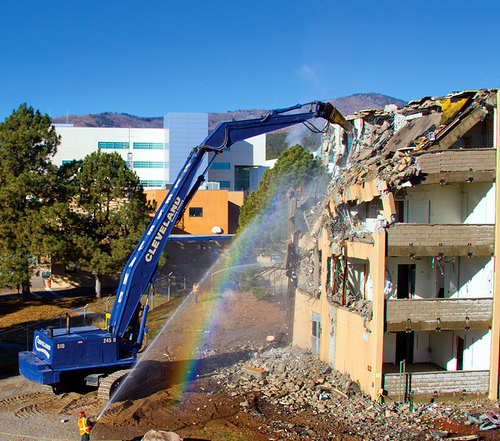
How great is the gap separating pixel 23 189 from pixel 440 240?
26.7 meters

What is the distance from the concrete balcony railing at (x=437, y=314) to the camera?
55.6ft

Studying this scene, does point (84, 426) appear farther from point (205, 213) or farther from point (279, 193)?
point (205, 213)

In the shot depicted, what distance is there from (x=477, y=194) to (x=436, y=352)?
268 inches

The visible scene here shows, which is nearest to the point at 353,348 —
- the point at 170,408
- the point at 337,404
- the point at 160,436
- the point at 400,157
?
the point at 337,404

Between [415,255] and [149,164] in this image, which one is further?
[149,164]

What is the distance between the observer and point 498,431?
15.1m

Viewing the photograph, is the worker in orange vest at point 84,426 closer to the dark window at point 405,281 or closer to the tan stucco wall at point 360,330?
the tan stucco wall at point 360,330

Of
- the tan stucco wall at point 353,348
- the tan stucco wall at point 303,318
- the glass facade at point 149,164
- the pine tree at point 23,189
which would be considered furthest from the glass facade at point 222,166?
the tan stucco wall at point 353,348

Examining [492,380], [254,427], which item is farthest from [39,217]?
[492,380]

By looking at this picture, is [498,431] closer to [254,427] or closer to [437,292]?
[437,292]

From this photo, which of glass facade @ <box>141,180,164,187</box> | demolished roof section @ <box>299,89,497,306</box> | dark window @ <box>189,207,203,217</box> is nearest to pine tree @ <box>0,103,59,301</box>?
dark window @ <box>189,207,203,217</box>

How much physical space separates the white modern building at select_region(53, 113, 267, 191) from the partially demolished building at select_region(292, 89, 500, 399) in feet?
160

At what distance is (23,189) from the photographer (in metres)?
32.1

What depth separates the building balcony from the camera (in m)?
17.1
